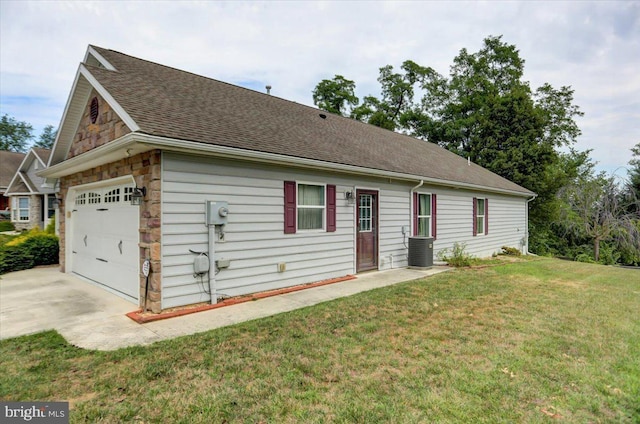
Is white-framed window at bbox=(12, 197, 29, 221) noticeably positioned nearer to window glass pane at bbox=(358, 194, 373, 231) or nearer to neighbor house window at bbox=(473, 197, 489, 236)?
window glass pane at bbox=(358, 194, 373, 231)

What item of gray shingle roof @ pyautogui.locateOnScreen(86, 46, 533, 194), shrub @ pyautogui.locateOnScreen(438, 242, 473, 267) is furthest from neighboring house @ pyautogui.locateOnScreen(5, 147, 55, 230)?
shrub @ pyautogui.locateOnScreen(438, 242, 473, 267)

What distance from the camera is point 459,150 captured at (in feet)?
81.0

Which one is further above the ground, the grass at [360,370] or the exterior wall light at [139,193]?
the exterior wall light at [139,193]

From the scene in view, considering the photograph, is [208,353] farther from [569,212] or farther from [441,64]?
[441,64]

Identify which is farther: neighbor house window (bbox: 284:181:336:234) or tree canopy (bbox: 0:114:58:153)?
tree canopy (bbox: 0:114:58:153)

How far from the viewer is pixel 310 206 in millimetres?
7008

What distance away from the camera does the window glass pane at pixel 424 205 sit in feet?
32.5

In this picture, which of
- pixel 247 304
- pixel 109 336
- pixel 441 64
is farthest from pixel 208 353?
pixel 441 64

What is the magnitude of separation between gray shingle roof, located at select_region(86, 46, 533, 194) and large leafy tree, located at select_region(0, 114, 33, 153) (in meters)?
45.7

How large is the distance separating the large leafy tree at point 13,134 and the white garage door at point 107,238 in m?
44.3

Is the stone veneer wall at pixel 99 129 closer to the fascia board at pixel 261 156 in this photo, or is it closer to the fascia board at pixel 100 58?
the fascia board at pixel 100 58

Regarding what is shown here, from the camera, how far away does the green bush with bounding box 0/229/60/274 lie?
28.0ft

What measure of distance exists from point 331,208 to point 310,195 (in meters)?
0.60

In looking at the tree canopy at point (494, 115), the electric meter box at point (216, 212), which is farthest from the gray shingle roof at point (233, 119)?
the tree canopy at point (494, 115)
